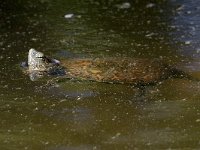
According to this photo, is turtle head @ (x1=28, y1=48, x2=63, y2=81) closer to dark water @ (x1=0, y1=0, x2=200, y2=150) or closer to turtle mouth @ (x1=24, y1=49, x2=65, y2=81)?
turtle mouth @ (x1=24, y1=49, x2=65, y2=81)

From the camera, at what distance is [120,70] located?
17.2ft

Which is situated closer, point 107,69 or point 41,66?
point 107,69

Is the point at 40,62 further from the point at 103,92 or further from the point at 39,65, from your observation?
the point at 103,92

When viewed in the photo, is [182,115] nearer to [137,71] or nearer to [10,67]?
[137,71]

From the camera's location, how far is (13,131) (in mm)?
4215

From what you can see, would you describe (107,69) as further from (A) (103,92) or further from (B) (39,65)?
(B) (39,65)

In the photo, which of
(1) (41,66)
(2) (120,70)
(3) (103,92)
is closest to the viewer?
(3) (103,92)

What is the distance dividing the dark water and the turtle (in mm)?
121

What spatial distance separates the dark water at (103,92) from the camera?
12.9 feet

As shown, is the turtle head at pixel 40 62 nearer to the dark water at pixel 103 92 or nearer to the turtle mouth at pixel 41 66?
the turtle mouth at pixel 41 66

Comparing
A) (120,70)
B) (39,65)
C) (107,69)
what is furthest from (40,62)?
(120,70)

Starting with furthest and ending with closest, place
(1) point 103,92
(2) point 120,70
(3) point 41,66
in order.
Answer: (3) point 41,66 < (2) point 120,70 < (1) point 103,92

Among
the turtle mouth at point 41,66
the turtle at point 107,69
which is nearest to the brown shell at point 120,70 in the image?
the turtle at point 107,69

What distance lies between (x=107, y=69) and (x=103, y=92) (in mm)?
439
